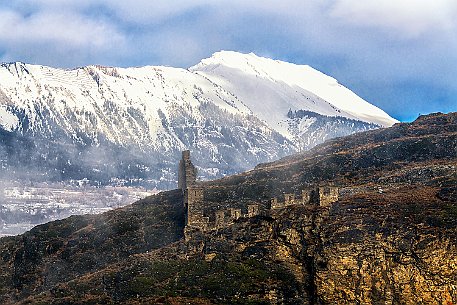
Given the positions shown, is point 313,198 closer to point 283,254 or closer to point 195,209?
point 283,254

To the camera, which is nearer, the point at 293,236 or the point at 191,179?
the point at 293,236

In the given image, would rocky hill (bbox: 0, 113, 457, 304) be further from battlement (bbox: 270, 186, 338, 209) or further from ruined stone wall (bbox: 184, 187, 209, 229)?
ruined stone wall (bbox: 184, 187, 209, 229)

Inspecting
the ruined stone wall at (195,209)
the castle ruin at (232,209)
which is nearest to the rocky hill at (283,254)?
the castle ruin at (232,209)

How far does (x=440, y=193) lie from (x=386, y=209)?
7.47m

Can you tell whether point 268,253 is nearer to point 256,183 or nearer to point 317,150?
point 256,183

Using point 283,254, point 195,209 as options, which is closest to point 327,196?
point 283,254

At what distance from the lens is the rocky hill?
71.9 metres

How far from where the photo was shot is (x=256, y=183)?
391ft

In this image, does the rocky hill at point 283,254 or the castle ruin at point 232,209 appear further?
the castle ruin at point 232,209

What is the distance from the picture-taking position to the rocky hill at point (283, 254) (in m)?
71.9

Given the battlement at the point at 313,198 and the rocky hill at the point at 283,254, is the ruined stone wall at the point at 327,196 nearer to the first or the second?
the battlement at the point at 313,198

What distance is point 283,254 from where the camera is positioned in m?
81.1

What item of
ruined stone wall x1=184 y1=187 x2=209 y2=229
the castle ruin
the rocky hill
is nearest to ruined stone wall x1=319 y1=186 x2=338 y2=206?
the castle ruin

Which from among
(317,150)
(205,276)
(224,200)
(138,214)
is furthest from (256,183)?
(205,276)
